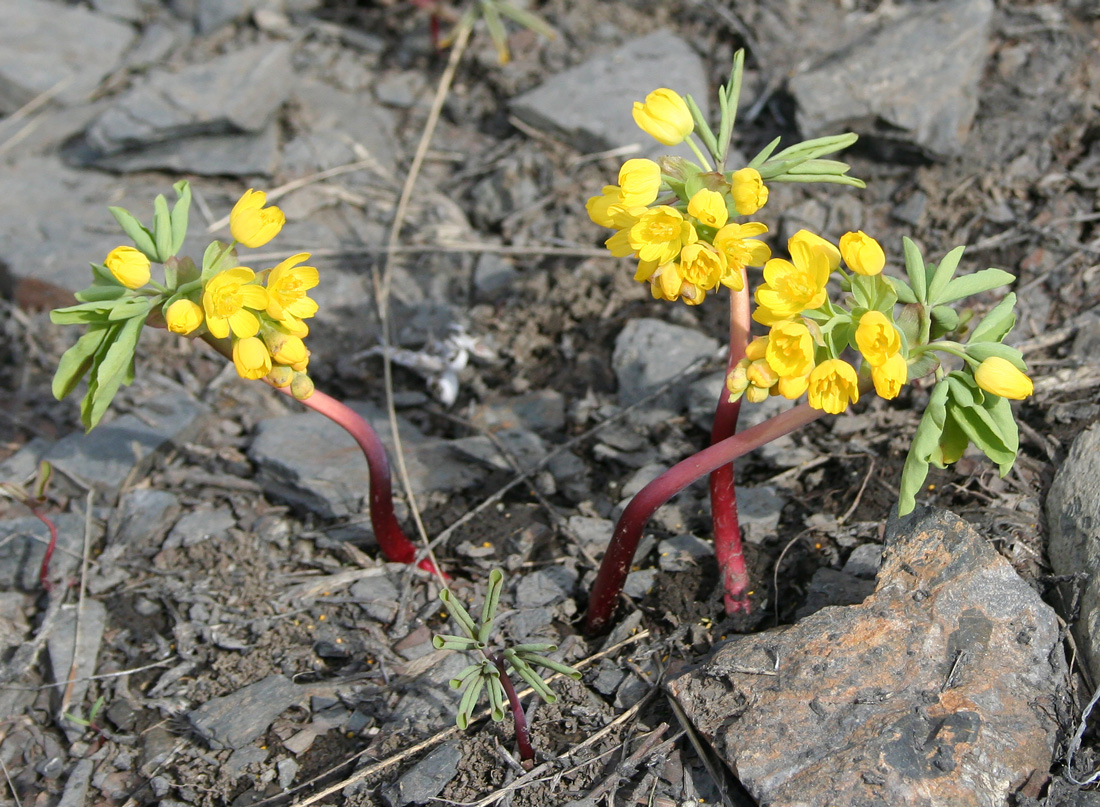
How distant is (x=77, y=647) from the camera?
3.61m

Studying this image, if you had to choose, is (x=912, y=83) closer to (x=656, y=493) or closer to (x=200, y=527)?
(x=656, y=493)

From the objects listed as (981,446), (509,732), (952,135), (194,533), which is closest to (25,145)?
(194,533)

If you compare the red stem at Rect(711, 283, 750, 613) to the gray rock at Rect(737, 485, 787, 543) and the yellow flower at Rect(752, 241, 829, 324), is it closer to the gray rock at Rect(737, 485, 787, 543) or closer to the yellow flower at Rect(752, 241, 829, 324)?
the gray rock at Rect(737, 485, 787, 543)

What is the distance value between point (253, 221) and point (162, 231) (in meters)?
0.34

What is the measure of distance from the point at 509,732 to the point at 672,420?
1.69 m

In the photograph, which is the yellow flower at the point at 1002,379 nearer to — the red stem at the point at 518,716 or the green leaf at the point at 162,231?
the red stem at the point at 518,716

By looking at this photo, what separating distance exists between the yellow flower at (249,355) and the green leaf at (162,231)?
0.50 metres

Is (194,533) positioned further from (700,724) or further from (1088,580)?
(1088,580)

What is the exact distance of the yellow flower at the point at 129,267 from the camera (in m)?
2.80

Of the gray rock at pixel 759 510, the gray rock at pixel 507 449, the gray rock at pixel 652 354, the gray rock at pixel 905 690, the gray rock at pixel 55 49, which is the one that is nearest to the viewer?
the gray rock at pixel 905 690

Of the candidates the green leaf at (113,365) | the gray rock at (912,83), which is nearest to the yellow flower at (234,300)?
the green leaf at (113,365)

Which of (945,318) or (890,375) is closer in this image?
(890,375)

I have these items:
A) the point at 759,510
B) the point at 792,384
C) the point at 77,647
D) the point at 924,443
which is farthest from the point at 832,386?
the point at 77,647

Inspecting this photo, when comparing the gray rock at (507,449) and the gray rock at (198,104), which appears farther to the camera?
the gray rock at (198,104)
